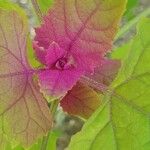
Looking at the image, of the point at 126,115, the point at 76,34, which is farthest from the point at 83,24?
the point at 126,115

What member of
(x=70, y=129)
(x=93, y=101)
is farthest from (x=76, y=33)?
(x=70, y=129)

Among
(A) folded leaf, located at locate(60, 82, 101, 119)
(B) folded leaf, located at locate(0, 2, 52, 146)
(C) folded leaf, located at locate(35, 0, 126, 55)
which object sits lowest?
(A) folded leaf, located at locate(60, 82, 101, 119)

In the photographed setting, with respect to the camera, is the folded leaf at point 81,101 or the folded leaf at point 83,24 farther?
the folded leaf at point 81,101

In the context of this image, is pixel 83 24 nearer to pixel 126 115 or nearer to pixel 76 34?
pixel 76 34

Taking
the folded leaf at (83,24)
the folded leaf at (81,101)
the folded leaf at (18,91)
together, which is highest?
the folded leaf at (83,24)

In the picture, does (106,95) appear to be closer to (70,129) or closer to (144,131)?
(144,131)

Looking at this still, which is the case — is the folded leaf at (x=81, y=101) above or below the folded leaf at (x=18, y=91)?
below
